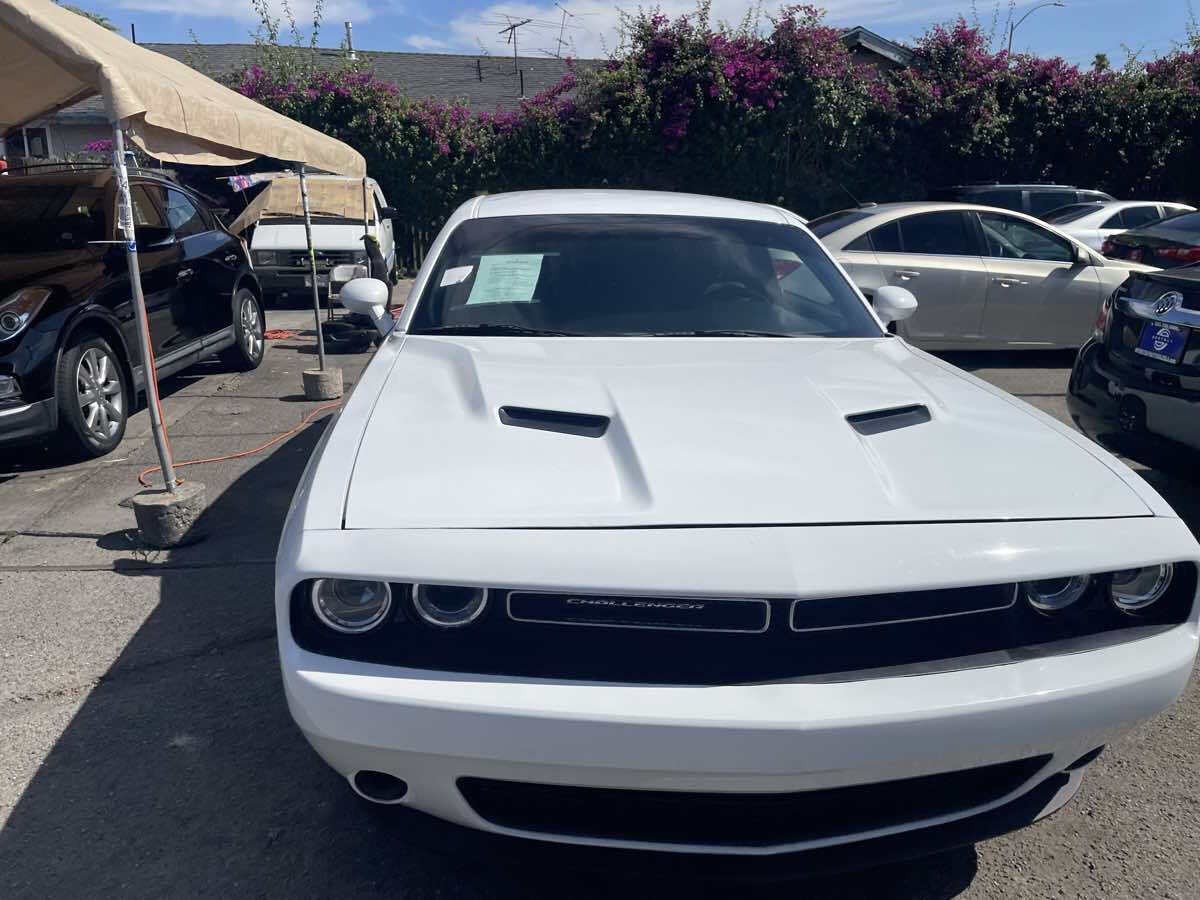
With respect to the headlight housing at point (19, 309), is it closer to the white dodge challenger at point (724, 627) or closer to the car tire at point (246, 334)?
the car tire at point (246, 334)

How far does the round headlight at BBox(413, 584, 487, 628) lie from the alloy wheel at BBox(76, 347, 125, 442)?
4.60 meters

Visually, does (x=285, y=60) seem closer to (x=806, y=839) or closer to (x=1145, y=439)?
(x=1145, y=439)

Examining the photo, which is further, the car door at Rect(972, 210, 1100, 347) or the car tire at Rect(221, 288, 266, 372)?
the car door at Rect(972, 210, 1100, 347)

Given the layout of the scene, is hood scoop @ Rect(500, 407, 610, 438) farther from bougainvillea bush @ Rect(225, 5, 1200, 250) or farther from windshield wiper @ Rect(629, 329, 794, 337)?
bougainvillea bush @ Rect(225, 5, 1200, 250)

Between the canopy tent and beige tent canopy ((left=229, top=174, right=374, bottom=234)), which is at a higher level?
the canopy tent

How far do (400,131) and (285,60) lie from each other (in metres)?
2.59

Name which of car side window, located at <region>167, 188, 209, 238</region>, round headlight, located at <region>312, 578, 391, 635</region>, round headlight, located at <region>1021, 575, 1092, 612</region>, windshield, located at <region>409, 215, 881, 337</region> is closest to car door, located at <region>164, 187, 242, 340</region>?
car side window, located at <region>167, 188, 209, 238</region>

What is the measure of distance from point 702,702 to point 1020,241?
27.0ft

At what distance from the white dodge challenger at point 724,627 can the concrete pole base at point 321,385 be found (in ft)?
17.4

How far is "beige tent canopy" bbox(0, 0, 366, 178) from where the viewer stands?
4.16 m

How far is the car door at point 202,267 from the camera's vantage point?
24.0 ft

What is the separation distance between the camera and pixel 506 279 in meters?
3.53

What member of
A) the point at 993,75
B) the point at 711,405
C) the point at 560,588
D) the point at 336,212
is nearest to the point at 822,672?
the point at 560,588

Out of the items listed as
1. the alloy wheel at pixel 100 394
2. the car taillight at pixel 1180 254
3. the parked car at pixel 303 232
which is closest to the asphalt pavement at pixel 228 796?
the alloy wheel at pixel 100 394
